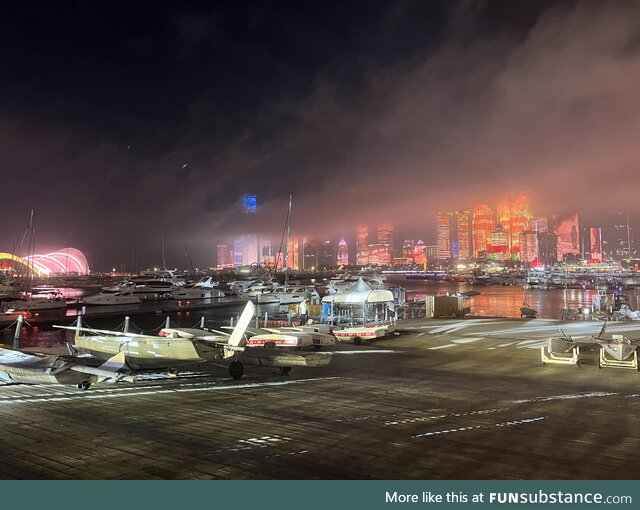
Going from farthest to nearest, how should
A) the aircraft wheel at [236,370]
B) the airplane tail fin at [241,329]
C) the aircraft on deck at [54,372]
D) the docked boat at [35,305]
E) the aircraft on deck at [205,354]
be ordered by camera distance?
1. the docked boat at [35,305]
2. the airplane tail fin at [241,329]
3. the aircraft on deck at [205,354]
4. the aircraft wheel at [236,370]
5. the aircraft on deck at [54,372]

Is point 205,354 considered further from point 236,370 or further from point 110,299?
point 110,299

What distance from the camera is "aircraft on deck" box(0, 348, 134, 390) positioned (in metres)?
11.6

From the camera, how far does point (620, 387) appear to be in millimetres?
11484

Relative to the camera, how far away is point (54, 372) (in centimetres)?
1167

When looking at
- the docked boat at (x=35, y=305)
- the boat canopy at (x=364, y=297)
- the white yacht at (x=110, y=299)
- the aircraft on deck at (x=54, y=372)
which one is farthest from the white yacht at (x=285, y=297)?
the aircraft on deck at (x=54, y=372)

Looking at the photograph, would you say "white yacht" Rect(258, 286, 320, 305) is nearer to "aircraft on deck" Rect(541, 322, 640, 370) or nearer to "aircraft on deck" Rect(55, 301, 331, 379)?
"aircraft on deck" Rect(541, 322, 640, 370)

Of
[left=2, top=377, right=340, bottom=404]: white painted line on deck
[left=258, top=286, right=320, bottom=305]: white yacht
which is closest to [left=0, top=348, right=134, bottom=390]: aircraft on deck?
[left=2, top=377, right=340, bottom=404]: white painted line on deck

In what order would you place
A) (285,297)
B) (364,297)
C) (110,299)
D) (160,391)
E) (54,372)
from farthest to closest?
(285,297)
(110,299)
(364,297)
(54,372)
(160,391)

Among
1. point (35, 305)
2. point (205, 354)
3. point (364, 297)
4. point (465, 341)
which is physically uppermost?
point (364, 297)

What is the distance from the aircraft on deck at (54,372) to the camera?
11.6m

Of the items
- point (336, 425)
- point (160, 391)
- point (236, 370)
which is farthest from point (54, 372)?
point (336, 425)

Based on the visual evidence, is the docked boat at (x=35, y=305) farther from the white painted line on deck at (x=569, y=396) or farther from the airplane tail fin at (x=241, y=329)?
the white painted line on deck at (x=569, y=396)
